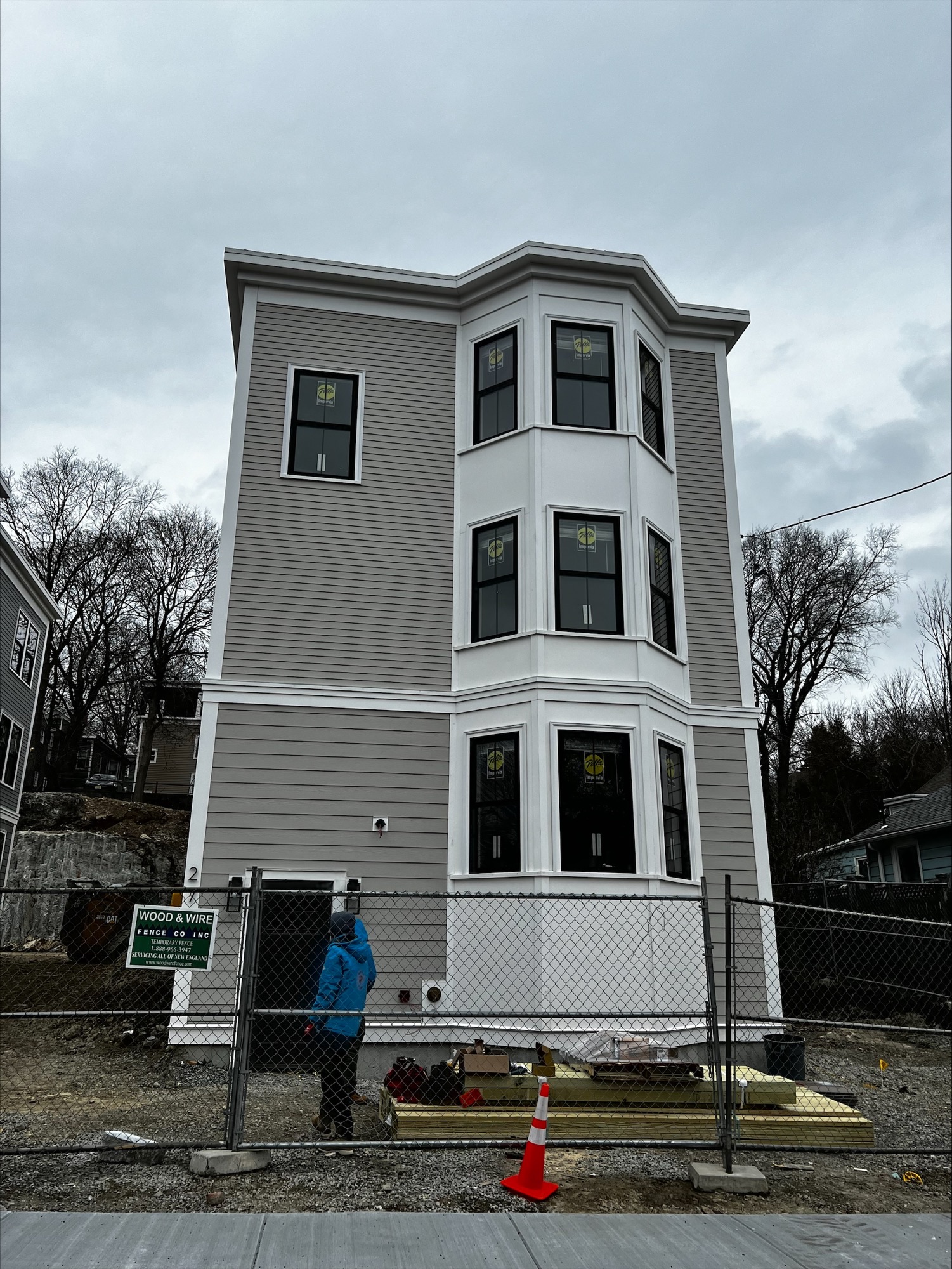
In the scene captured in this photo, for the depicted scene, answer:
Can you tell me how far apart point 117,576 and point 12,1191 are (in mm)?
36253

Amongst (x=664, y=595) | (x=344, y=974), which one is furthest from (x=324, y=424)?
(x=344, y=974)

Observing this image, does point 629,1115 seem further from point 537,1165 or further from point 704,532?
point 704,532

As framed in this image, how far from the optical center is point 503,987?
10.8 metres

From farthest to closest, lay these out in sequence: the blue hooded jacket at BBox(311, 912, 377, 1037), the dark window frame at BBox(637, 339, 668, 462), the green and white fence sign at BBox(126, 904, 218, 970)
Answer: the dark window frame at BBox(637, 339, 668, 462), the blue hooded jacket at BBox(311, 912, 377, 1037), the green and white fence sign at BBox(126, 904, 218, 970)

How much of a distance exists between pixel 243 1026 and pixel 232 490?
854 centimetres

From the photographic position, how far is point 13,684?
26.3 meters

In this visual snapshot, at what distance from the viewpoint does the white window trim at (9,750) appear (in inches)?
1009

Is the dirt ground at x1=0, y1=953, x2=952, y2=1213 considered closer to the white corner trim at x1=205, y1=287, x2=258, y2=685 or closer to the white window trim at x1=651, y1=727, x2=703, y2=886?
the white window trim at x1=651, y1=727, x2=703, y2=886

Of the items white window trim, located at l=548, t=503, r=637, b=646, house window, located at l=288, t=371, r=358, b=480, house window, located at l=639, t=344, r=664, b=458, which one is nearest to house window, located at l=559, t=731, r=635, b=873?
white window trim, located at l=548, t=503, r=637, b=646

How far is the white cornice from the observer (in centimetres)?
1179

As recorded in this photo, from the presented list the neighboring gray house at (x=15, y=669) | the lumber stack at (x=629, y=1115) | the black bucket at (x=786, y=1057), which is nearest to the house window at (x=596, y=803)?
the black bucket at (x=786, y=1057)

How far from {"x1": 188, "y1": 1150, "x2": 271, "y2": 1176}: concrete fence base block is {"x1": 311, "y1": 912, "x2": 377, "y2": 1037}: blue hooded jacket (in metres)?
1.32

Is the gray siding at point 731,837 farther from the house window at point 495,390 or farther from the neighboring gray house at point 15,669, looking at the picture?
the neighboring gray house at point 15,669

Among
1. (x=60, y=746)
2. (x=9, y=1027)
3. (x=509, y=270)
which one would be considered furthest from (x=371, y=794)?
(x=60, y=746)
